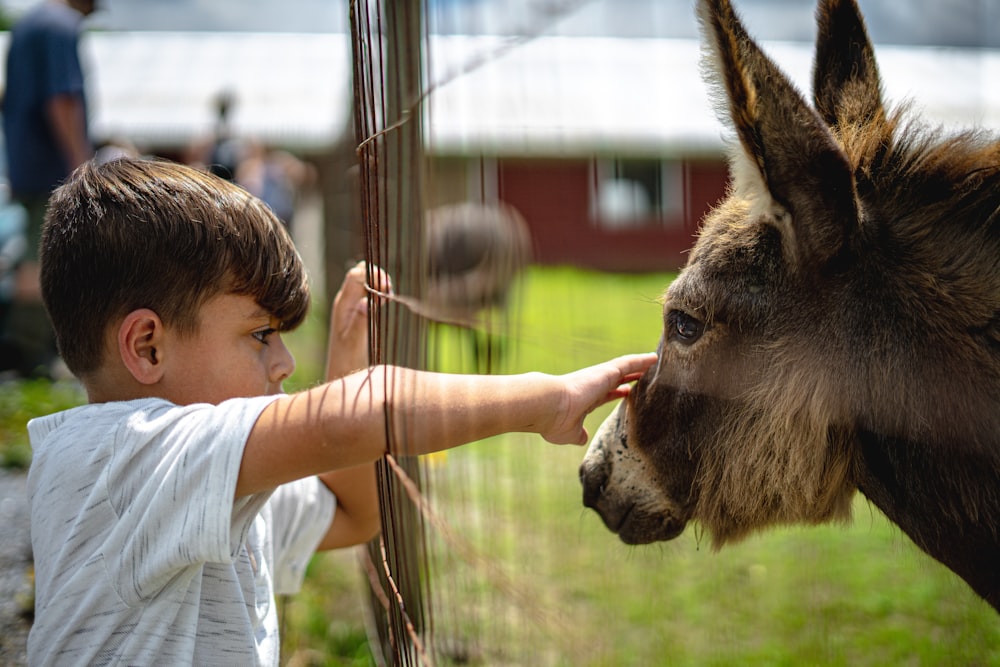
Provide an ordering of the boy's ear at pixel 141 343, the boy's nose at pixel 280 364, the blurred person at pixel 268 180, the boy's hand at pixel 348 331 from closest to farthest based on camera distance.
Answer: the boy's ear at pixel 141 343, the boy's nose at pixel 280 364, the boy's hand at pixel 348 331, the blurred person at pixel 268 180

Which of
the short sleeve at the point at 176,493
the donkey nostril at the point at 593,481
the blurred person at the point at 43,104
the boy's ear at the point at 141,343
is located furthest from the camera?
the blurred person at the point at 43,104

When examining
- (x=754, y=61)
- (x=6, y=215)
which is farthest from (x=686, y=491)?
(x=6, y=215)

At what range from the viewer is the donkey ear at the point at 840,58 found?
2.28m

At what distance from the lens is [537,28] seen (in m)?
1.64

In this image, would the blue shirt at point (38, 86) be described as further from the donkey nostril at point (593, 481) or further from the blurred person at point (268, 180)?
the donkey nostril at point (593, 481)

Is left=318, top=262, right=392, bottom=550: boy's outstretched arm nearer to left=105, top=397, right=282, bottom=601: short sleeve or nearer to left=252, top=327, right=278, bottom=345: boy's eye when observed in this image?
left=252, top=327, right=278, bottom=345: boy's eye

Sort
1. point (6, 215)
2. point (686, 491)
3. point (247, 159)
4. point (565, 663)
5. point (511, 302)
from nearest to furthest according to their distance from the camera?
point (686, 491) → point (565, 663) → point (511, 302) → point (6, 215) → point (247, 159)

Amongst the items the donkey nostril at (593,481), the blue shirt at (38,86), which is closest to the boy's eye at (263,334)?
the donkey nostril at (593,481)

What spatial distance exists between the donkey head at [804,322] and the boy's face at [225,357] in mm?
814

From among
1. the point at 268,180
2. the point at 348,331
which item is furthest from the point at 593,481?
the point at 268,180

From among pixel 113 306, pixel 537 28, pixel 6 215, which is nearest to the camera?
pixel 537 28

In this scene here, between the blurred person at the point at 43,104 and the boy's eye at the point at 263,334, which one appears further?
the blurred person at the point at 43,104

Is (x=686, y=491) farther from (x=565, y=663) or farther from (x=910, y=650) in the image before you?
(x=910, y=650)

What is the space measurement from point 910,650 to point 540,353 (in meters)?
3.52
